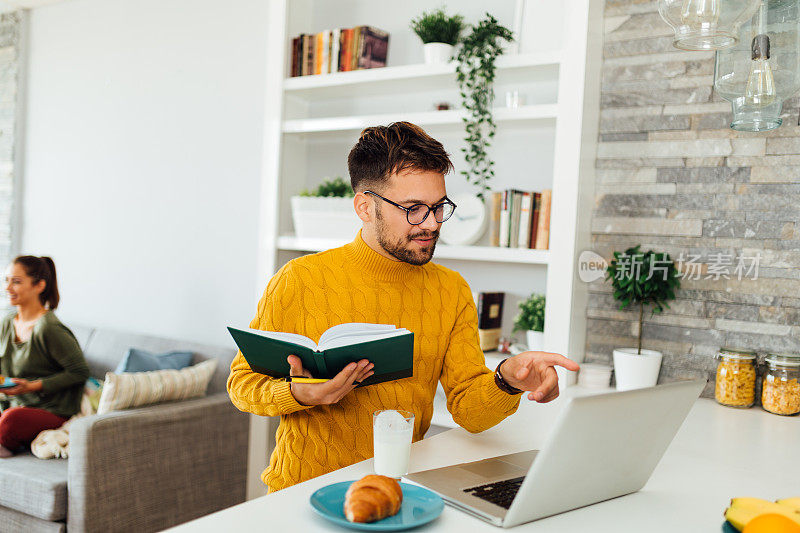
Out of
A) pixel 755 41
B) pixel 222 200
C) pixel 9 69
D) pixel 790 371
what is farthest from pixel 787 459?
pixel 9 69

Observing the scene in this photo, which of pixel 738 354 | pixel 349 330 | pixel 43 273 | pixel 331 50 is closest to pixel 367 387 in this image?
pixel 349 330

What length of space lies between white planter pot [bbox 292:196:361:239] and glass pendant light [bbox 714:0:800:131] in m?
1.38

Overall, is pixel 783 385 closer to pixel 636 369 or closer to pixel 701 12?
pixel 636 369

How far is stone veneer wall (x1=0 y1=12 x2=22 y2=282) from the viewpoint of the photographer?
14.4 ft

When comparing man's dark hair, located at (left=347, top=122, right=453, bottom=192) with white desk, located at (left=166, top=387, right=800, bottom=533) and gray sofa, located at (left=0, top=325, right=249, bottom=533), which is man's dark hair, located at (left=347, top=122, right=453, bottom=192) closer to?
white desk, located at (left=166, top=387, right=800, bottom=533)

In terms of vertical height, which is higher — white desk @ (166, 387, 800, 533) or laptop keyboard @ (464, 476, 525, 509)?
laptop keyboard @ (464, 476, 525, 509)

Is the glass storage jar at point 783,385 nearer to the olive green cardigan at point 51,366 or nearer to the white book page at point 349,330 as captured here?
the white book page at point 349,330

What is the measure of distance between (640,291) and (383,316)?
1.07m

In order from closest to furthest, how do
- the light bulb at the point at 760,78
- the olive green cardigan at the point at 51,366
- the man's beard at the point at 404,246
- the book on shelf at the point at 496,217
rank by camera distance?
the man's beard at the point at 404,246, the light bulb at the point at 760,78, the book on shelf at the point at 496,217, the olive green cardigan at the point at 51,366

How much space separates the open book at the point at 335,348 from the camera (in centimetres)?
129

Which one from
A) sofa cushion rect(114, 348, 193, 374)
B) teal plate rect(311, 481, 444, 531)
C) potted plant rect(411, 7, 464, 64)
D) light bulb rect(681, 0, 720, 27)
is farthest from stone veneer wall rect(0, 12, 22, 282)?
light bulb rect(681, 0, 720, 27)

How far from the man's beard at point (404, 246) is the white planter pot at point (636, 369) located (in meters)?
1.00

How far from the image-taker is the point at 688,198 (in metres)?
2.28

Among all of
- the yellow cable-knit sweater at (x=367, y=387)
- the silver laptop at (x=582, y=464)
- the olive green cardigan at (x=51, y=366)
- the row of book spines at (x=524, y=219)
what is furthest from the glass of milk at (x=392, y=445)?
the olive green cardigan at (x=51, y=366)
